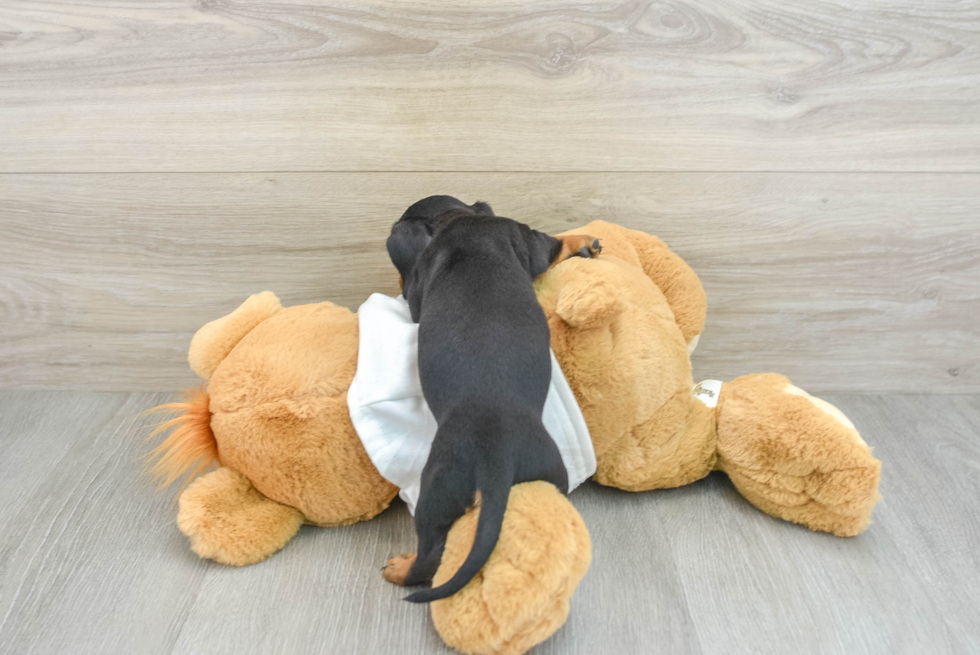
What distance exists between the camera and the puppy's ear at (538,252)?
84 centimetres

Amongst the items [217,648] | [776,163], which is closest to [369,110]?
[776,163]

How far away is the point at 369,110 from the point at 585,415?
1.76 ft

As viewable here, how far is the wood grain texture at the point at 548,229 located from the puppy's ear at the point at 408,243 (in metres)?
0.20

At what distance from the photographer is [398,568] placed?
0.77 m

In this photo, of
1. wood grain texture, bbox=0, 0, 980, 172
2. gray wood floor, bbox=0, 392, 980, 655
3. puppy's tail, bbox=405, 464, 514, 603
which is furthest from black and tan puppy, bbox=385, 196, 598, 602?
wood grain texture, bbox=0, 0, 980, 172

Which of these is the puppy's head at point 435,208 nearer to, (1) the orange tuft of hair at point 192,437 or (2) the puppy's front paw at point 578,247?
(2) the puppy's front paw at point 578,247

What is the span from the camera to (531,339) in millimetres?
712

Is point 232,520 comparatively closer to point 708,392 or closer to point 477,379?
point 477,379

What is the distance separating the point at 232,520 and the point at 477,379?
0.36 m

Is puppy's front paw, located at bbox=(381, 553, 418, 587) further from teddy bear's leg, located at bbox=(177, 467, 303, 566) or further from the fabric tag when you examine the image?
the fabric tag

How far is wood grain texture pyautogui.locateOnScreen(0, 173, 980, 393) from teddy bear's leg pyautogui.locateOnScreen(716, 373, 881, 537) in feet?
0.88

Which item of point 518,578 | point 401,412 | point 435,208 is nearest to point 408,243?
point 435,208

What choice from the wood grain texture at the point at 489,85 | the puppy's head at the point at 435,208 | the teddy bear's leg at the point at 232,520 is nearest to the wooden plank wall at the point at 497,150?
the wood grain texture at the point at 489,85

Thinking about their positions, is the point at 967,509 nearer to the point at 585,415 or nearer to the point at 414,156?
the point at 585,415
